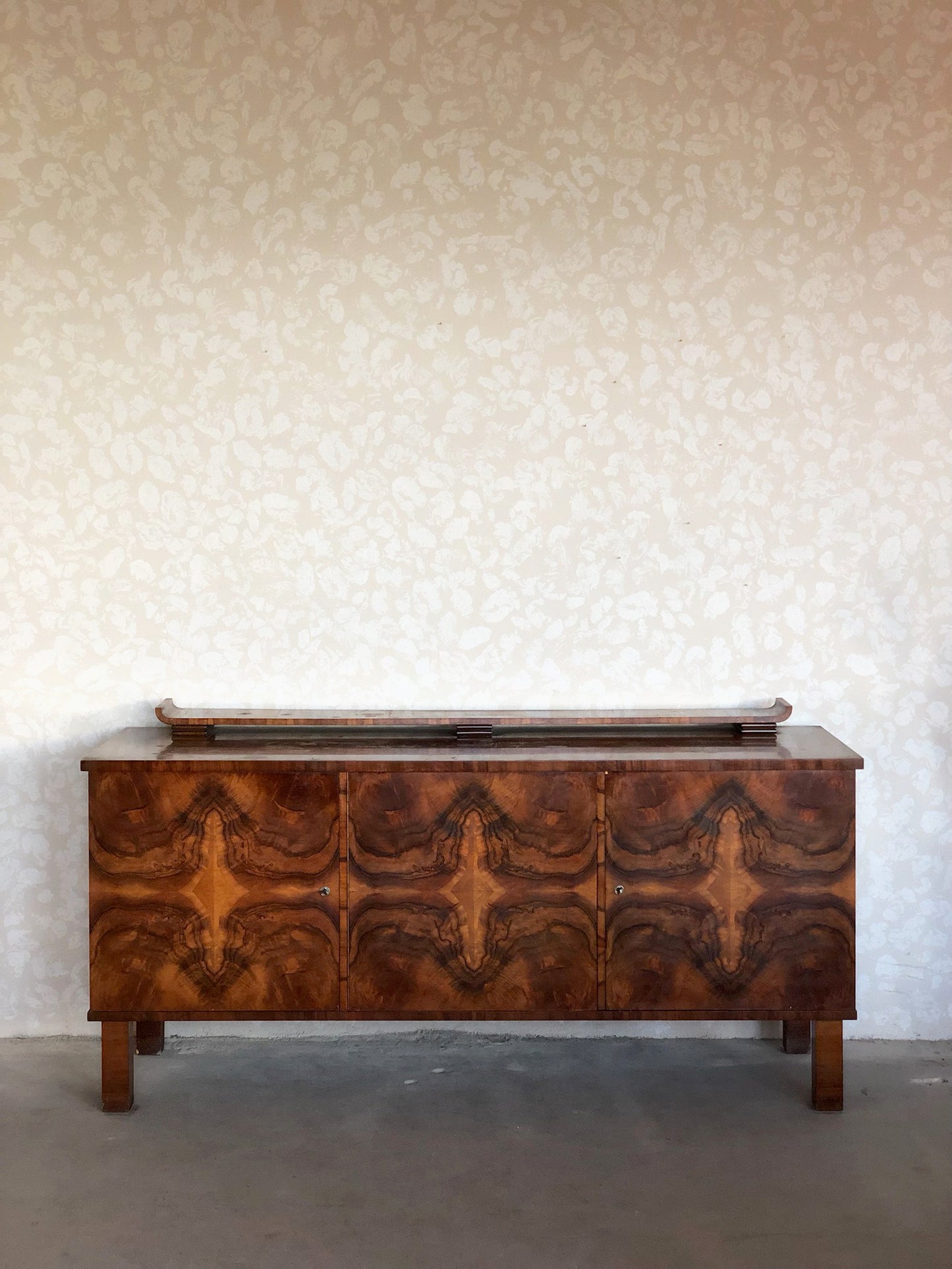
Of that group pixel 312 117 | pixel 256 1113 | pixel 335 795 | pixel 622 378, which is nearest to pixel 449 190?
pixel 312 117

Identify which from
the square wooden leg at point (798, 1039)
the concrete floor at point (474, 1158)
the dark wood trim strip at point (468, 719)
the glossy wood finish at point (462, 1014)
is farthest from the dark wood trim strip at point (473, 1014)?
the dark wood trim strip at point (468, 719)

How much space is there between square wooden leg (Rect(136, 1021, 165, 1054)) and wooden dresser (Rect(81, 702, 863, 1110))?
346 millimetres

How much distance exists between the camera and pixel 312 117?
2566 millimetres

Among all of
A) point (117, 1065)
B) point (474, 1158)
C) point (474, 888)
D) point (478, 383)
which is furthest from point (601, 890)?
point (478, 383)

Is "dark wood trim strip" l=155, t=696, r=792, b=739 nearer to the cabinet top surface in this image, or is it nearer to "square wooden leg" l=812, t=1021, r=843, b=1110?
the cabinet top surface

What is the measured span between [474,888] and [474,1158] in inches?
21.4

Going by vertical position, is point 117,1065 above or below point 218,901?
below

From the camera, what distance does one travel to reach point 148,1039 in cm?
262

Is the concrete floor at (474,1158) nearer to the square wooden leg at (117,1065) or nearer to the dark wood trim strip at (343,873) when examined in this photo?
the square wooden leg at (117,1065)

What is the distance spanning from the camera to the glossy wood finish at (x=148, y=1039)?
2613 mm

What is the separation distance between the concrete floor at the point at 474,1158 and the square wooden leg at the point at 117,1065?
0.04 meters

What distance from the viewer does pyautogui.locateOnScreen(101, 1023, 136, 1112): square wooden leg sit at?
7.60ft

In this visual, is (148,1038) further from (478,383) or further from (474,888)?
(478,383)

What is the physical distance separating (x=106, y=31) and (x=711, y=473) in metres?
1.88
